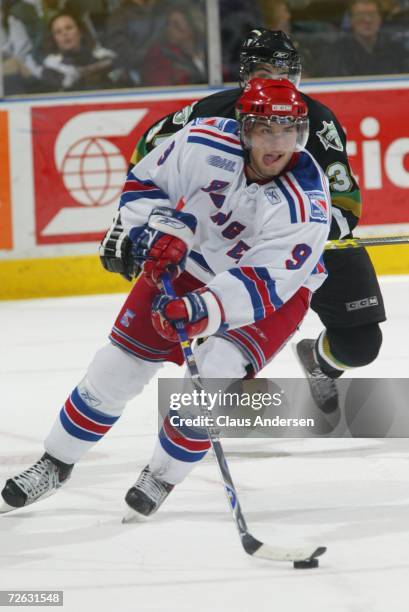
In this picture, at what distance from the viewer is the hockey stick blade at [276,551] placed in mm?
2184

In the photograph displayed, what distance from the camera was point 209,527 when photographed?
2475 mm

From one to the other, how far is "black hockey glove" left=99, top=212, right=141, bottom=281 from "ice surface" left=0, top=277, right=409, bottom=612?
495mm

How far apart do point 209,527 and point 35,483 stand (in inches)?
14.7

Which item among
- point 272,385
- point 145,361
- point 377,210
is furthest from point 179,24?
point 145,361

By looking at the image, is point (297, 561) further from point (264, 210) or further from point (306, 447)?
point (306, 447)

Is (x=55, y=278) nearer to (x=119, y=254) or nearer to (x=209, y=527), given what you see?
(x=119, y=254)

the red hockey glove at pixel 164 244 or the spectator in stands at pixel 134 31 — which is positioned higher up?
the red hockey glove at pixel 164 244

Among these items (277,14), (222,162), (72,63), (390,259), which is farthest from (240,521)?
(277,14)

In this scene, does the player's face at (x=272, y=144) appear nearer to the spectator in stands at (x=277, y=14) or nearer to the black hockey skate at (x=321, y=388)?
the black hockey skate at (x=321, y=388)

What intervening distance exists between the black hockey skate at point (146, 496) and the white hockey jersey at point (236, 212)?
1.25ft
